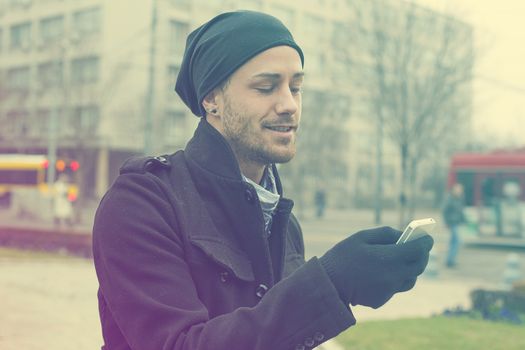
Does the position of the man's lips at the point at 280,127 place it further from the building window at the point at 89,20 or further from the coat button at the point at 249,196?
the building window at the point at 89,20

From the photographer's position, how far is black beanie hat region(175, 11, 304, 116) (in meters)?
1.69

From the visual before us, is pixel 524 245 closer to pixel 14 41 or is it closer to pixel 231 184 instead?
pixel 231 184

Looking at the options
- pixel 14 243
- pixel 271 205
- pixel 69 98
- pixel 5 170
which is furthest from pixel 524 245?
pixel 5 170

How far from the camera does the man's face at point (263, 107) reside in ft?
5.56

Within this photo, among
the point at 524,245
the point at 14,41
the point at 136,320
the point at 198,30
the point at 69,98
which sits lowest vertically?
the point at 524,245

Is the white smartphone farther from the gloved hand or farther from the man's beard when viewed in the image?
the man's beard

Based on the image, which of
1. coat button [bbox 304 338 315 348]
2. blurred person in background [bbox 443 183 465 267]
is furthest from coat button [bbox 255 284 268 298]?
blurred person in background [bbox 443 183 465 267]

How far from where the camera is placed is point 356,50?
19438 millimetres

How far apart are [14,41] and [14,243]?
112 feet

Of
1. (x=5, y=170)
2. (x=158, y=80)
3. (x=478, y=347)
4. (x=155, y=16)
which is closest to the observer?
(x=478, y=347)

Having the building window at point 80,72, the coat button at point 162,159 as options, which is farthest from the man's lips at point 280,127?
the building window at point 80,72

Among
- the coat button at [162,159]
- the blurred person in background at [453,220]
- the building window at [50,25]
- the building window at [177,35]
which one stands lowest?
the blurred person in background at [453,220]

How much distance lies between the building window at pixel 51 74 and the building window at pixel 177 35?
39.6ft

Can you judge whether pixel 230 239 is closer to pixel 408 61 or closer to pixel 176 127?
pixel 408 61
